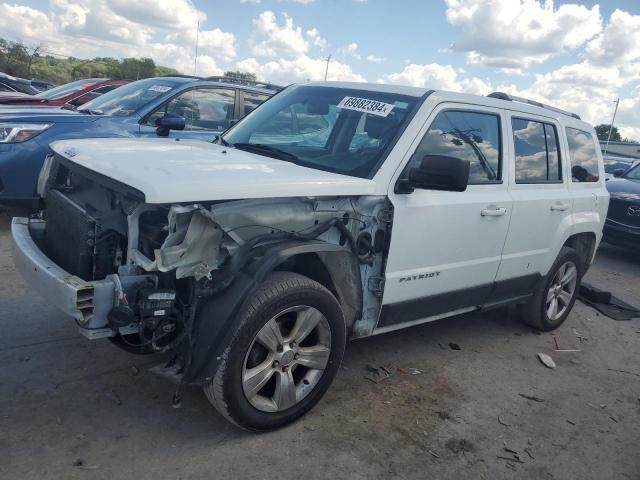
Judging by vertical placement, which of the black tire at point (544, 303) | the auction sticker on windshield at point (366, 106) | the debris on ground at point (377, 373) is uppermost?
the auction sticker on windshield at point (366, 106)

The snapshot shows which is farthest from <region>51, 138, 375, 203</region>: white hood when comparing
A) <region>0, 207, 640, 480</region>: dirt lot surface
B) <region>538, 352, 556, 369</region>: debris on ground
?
<region>538, 352, 556, 369</region>: debris on ground

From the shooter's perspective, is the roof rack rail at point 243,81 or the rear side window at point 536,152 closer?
the rear side window at point 536,152

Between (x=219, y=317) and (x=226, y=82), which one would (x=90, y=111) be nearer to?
(x=226, y=82)

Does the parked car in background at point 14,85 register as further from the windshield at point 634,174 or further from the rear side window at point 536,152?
the windshield at point 634,174

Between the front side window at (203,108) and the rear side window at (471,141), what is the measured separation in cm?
401

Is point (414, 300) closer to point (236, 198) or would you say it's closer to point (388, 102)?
point (388, 102)

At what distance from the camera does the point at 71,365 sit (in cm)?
359

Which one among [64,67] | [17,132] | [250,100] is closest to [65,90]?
[250,100]

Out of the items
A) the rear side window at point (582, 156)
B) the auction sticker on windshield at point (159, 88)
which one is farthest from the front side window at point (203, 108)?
the rear side window at point (582, 156)

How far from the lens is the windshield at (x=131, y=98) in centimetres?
696

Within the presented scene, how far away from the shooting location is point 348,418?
11.0ft

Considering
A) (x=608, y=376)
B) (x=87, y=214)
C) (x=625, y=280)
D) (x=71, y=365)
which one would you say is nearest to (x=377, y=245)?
(x=87, y=214)

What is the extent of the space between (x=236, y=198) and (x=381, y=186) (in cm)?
102

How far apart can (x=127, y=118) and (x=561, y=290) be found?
5173 mm
